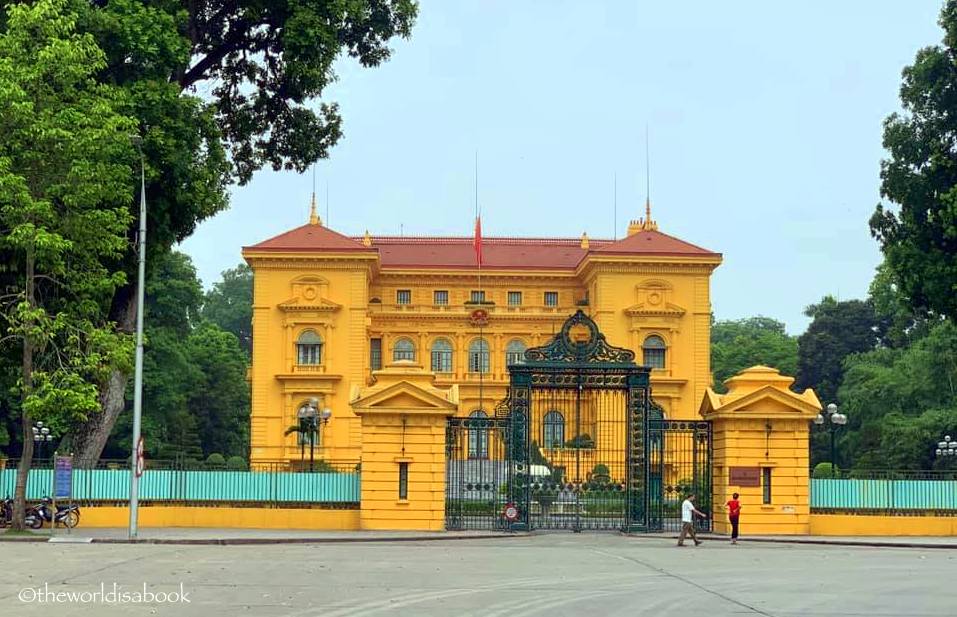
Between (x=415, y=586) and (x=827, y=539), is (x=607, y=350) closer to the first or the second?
(x=827, y=539)

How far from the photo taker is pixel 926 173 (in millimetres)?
37188

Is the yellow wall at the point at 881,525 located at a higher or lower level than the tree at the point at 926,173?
lower

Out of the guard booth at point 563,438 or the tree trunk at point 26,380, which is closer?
the tree trunk at point 26,380

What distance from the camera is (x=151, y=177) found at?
29719 millimetres

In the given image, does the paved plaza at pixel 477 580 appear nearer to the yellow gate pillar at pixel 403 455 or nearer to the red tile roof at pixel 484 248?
the yellow gate pillar at pixel 403 455

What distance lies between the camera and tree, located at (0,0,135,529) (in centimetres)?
2688

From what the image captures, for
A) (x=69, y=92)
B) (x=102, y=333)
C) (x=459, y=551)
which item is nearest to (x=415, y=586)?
(x=459, y=551)

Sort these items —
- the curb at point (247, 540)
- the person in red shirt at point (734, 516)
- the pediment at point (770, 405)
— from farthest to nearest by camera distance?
the pediment at point (770, 405) → the person in red shirt at point (734, 516) → the curb at point (247, 540)

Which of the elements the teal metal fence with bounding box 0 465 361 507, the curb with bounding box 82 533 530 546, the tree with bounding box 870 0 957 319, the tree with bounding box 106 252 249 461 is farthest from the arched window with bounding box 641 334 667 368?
the curb with bounding box 82 533 530 546

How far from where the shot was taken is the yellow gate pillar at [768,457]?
30.3 metres

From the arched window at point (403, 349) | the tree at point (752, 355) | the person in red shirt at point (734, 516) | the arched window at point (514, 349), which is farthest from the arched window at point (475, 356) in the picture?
the person in red shirt at point (734, 516)

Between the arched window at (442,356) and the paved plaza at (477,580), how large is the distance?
49.8 m

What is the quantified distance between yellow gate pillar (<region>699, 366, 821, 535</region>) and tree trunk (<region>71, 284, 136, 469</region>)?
14574 millimetres

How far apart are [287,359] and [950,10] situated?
42.5 metres
